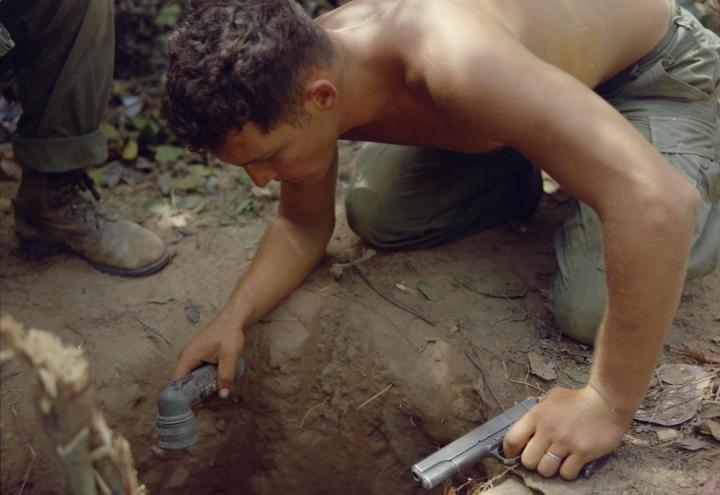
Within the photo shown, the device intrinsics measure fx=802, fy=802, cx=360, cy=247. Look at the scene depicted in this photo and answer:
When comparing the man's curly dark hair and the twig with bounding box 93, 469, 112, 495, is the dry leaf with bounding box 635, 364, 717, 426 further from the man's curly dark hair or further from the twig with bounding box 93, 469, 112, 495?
the twig with bounding box 93, 469, 112, 495

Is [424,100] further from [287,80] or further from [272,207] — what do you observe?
[272,207]

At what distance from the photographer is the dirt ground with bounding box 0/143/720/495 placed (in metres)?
2.48

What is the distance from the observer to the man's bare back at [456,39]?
1.93 m

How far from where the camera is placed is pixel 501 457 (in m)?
2.08

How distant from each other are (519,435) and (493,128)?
78cm

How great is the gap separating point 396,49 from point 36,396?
125cm

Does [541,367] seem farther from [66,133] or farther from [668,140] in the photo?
[66,133]

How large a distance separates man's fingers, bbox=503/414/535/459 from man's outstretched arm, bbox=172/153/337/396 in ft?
2.68

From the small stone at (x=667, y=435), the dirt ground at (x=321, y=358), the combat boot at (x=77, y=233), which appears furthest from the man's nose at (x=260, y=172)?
the small stone at (x=667, y=435)

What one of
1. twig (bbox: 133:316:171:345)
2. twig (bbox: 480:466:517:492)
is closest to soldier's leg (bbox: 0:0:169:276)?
twig (bbox: 133:316:171:345)

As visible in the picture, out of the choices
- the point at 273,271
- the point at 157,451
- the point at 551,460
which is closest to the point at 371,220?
the point at 273,271

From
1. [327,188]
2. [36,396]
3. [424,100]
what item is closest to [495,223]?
[327,188]

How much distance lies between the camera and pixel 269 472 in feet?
9.25

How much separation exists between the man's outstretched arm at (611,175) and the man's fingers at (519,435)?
238mm
